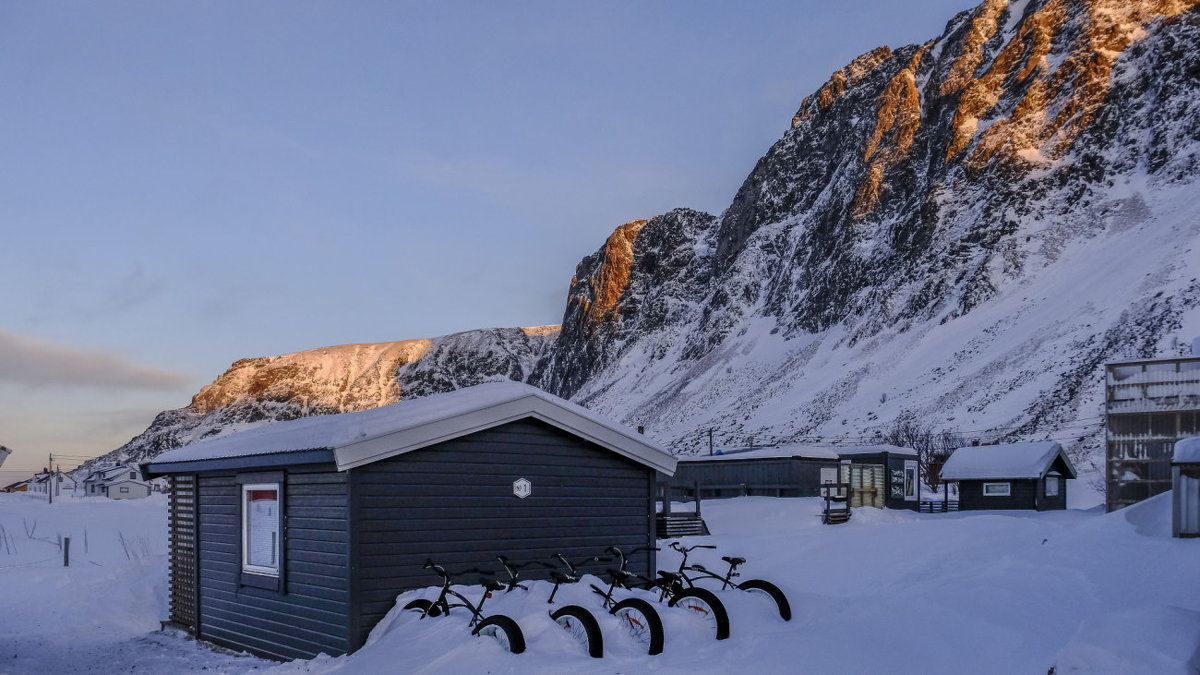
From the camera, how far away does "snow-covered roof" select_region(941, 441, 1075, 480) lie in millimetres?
32438

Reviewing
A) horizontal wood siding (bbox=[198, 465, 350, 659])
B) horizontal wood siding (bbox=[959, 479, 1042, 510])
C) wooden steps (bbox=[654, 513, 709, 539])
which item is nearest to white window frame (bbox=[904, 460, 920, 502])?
horizontal wood siding (bbox=[959, 479, 1042, 510])

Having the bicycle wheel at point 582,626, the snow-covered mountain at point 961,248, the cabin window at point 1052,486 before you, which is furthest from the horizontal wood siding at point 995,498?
the bicycle wheel at point 582,626

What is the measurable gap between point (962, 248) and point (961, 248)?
0.44 ft

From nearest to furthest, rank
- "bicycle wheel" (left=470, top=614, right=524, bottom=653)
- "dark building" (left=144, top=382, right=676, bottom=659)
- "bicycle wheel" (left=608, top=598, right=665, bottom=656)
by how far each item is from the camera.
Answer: "bicycle wheel" (left=470, top=614, right=524, bottom=653) < "bicycle wheel" (left=608, top=598, right=665, bottom=656) < "dark building" (left=144, top=382, right=676, bottom=659)

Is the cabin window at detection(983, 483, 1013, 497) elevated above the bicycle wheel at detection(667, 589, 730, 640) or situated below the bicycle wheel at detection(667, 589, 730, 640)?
below

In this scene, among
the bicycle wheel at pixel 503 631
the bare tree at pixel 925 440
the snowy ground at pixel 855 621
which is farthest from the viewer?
the bare tree at pixel 925 440

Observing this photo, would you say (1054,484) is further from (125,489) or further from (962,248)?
(125,489)

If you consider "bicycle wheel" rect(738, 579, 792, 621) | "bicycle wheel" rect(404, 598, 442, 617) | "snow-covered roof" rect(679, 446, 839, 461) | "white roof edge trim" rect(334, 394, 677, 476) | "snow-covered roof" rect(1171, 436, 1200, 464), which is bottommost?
"snow-covered roof" rect(679, 446, 839, 461)

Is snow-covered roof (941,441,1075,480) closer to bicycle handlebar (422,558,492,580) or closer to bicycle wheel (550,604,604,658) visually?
bicycle handlebar (422,558,492,580)

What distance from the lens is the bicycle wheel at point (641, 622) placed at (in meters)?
10.3

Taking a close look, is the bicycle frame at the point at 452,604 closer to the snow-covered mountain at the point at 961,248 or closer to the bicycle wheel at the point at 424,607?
the bicycle wheel at the point at 424,607

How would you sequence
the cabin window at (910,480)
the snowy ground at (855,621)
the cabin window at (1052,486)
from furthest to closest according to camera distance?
the cabin window at (910,480) → the cabin window at (1052,486) → the snowy ground at (855,621)

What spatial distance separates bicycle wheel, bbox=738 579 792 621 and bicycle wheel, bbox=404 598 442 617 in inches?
154

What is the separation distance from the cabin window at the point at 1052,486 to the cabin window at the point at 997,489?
1.28m
